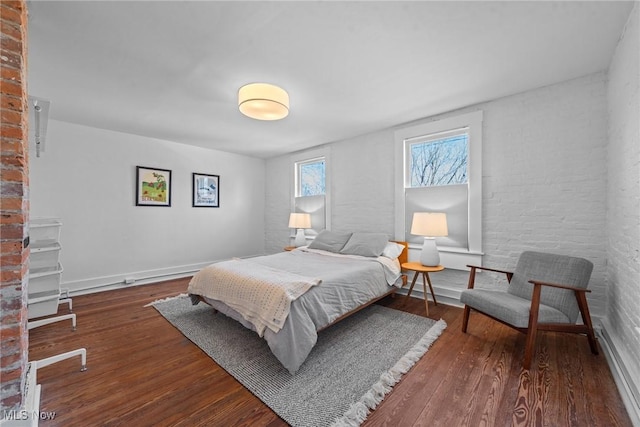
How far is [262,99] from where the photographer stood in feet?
7.88

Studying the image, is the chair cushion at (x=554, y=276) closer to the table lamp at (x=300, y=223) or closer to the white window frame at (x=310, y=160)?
the white window frame at (x=310, y=160)

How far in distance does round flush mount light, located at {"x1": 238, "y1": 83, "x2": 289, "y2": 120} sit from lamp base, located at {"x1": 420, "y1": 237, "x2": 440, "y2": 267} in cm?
226

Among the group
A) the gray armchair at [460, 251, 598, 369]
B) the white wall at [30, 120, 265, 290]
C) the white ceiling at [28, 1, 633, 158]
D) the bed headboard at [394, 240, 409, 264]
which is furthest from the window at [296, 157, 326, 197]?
the gray armchair at [460, 251, 598, 369]

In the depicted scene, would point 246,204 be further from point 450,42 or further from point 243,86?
point 450,42

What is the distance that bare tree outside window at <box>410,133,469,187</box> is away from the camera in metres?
3.35

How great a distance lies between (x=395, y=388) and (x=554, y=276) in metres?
1.77

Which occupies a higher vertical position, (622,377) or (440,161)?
(440,161)

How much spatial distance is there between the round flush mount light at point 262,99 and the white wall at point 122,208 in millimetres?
2842

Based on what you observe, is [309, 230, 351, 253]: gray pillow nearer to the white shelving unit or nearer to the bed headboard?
the bed headboard

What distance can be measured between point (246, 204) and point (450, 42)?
470 centimetres

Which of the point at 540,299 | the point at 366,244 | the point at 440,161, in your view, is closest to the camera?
the point at 540,299

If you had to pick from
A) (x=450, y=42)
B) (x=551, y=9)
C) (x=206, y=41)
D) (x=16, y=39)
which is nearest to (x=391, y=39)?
(x=450, y=42)

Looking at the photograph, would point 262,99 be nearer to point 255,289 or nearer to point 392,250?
point 255,289

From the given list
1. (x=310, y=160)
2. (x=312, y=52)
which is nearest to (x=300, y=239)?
(x=310, y=160)
